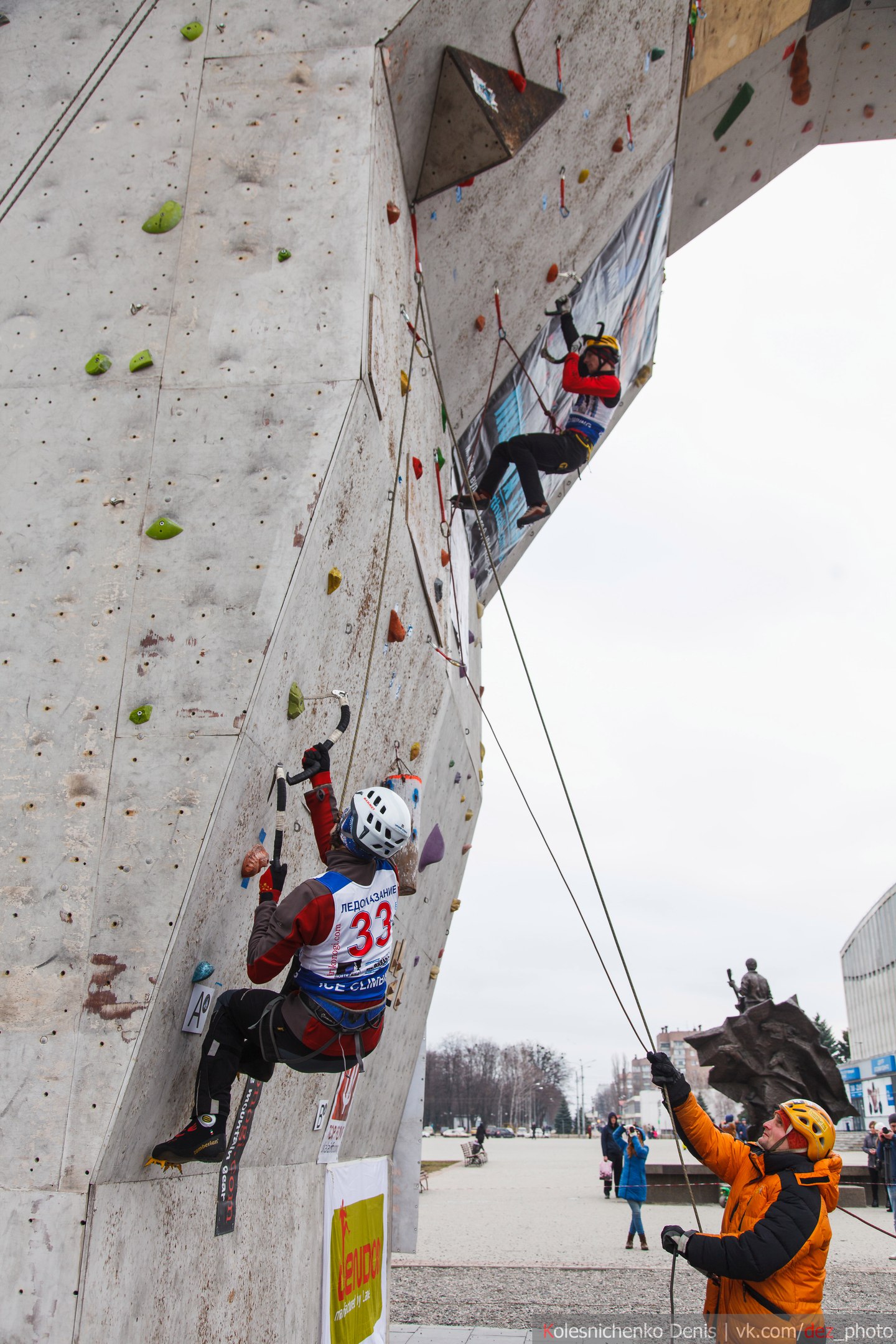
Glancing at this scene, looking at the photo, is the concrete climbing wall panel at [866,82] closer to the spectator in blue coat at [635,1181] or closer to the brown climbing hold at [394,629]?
the brown climbing hold at [394,629]

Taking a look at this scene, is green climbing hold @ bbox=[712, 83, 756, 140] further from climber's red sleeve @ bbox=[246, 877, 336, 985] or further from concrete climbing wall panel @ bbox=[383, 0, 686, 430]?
climber's red sleeve @ bbox=[246, 877, 336, 985]

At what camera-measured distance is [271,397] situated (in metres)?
3.54

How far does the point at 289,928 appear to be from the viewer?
289 centimetres

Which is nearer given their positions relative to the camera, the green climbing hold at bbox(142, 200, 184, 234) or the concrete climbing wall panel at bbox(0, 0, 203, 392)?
the concrete climbing wall panel at bbox(0, 0, 203, 392)

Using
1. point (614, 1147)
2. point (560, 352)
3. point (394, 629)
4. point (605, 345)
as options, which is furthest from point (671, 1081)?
point (614, 1147)

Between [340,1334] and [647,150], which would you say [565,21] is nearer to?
[647,150]

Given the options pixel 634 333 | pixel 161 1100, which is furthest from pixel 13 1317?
pixel 634 333

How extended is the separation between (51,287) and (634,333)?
4990 millimetres

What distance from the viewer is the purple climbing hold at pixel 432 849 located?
579 cm

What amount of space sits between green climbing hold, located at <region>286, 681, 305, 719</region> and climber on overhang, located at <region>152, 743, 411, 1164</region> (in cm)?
25

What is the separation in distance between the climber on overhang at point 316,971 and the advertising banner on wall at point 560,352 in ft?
11.1

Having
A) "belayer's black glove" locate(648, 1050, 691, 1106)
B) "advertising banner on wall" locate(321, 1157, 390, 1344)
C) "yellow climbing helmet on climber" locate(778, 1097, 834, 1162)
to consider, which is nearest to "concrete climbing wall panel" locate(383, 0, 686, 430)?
"belayer's black glove" locate(648, 1050, 691, 1106)

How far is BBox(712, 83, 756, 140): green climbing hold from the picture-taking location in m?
6.62

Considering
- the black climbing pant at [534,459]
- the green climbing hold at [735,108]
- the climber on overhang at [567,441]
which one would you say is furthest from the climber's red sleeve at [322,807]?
the green climbing hold at [735,108]
